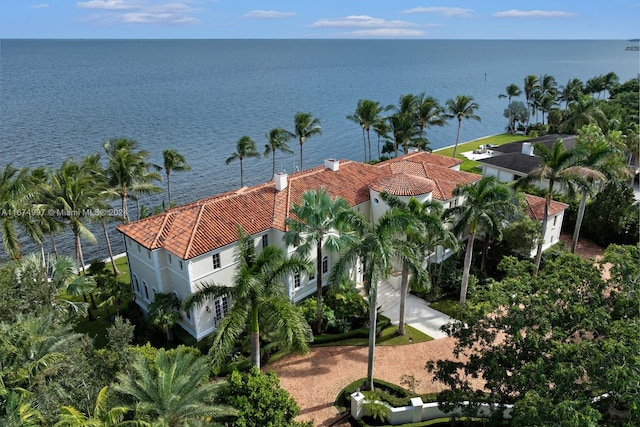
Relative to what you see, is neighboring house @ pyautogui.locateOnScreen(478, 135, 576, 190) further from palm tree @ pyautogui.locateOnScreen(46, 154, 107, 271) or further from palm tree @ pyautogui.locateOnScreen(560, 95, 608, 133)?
palm tree @ pyautogui.locateOnScreen(46, 154, 107, 271)

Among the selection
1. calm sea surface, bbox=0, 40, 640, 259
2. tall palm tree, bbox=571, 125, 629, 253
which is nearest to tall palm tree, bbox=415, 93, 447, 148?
tall palm tree, bbox=571, 125, 629, 253

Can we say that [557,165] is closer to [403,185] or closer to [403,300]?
[403,185]

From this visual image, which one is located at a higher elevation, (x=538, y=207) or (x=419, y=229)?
(x=419, y=229)

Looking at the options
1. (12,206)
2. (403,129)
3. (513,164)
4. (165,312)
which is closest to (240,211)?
(165,312)

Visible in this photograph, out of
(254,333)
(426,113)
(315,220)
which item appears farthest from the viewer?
(426,113)

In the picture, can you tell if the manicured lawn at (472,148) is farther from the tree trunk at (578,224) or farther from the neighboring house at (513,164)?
the tree trunk at (578,224)

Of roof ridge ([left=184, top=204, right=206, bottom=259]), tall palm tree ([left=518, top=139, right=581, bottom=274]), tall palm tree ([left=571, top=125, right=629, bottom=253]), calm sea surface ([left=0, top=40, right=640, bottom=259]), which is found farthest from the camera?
calm sea surface ([left=0, top=40, right=640, bottom=259])

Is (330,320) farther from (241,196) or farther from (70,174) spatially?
(70,174)

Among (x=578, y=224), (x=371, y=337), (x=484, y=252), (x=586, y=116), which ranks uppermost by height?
(x=586, y=116)
